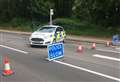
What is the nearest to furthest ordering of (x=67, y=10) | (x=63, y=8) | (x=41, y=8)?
(x=41, y=8) → (x=63, y=8) → (x=67, y=10)

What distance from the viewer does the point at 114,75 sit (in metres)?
10.7

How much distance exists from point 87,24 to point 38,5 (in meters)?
13.1

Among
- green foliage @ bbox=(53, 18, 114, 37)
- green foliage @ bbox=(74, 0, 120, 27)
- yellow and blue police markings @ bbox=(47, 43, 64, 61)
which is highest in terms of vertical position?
green foliage @ bbox=(74, 0, 120, 27)

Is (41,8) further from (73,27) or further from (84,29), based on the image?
(84,29)

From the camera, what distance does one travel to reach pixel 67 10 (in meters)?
51.2

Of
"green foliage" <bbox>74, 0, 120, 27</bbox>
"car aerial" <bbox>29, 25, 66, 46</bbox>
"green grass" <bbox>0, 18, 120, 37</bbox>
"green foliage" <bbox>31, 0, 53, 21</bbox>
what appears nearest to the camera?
"car aerial" <bbox>29, 25, 66, 46</bbox>

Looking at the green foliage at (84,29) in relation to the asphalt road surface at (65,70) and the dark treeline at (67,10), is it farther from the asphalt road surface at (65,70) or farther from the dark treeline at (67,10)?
the asphalt road surface at (65,70)

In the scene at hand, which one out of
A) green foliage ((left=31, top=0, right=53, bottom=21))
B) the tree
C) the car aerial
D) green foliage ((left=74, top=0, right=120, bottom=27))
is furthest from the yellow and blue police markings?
the tree

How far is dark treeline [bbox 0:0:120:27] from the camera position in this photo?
112 ft

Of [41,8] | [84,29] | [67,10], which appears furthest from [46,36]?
[67,10]

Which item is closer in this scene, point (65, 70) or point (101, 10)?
point (65, 70)

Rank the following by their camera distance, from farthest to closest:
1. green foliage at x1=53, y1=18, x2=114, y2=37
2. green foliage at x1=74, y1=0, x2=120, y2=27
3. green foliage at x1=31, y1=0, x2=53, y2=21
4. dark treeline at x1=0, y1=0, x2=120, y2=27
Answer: green foliage at x1=31, y1=0, x2=53, y2=21
dark treeline at x1=0, y1=0, x2=120, y2=27
green foliage at x1=74, y1=0, x2=120, y2=27
green foliage at x1=53, y1=18, x2=114, y2=37

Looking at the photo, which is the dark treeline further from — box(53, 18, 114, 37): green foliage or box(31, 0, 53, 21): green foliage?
box(53, 18, 114, 37): green foliage

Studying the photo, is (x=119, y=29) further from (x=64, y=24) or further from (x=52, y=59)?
(x=52, y=59)
